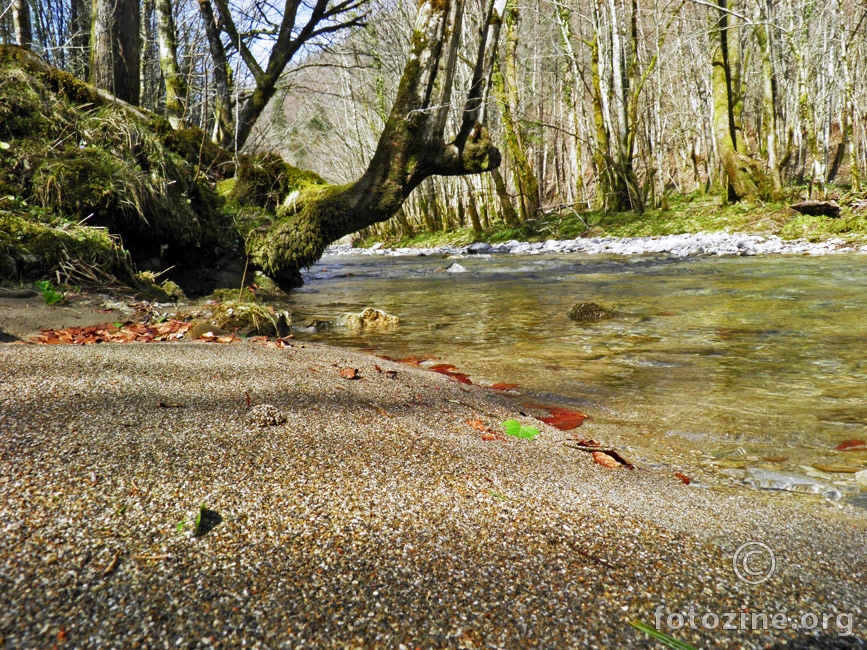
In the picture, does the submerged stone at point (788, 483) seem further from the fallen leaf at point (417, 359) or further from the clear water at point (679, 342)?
the fallen leaf at point (417, 359)

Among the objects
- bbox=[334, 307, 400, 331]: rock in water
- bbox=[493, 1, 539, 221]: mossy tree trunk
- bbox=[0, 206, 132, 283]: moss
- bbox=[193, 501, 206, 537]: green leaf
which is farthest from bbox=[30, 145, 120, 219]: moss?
bbox=[493, 1, 539, 221]: mossy tree trunk

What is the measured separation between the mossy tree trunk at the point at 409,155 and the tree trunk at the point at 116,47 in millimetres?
2592

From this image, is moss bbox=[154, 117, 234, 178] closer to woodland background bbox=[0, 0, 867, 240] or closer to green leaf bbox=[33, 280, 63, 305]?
woodland background bbox=[0, 0, 867, 240]

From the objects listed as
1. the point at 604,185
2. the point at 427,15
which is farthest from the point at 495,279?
the point at 604,185

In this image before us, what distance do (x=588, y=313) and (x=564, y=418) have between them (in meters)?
2.55

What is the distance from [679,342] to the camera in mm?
3689

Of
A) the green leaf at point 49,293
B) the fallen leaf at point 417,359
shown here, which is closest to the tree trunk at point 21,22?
the green leaf at point 49,293

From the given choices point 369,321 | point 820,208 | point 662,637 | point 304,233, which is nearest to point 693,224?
point 820,208

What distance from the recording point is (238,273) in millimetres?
6590

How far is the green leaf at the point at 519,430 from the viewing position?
1.87 meters

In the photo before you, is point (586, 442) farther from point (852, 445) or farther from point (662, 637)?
point (662, 637)

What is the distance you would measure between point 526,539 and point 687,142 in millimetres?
30061

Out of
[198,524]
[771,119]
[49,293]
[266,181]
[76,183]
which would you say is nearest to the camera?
[198,524]

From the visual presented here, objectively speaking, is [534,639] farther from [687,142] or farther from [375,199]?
[687,142]
